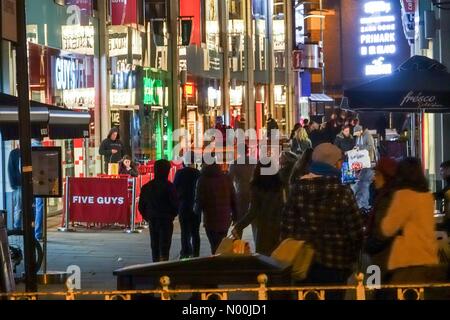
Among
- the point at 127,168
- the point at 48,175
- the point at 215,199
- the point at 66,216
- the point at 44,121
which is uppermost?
the point at 44,121

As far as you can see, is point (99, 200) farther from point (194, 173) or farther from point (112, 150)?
point (194, 173)

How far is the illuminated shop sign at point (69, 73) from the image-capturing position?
22.0 meters

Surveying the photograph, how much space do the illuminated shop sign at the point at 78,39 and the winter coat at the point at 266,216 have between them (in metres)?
12.5

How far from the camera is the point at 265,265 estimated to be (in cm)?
718

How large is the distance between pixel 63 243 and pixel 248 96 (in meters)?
32.0

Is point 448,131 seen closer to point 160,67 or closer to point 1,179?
point 1,179

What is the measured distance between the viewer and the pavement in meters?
13.5

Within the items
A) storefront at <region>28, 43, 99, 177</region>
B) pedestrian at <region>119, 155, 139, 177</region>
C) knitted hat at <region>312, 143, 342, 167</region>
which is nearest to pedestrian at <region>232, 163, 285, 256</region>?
knitted hat at <region>312, 143, 342, 167</region>

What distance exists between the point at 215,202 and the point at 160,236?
2.99 ft

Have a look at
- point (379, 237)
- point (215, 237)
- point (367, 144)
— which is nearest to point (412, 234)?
point (379, 237)

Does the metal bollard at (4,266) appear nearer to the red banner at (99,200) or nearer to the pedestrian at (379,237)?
the pedestrian at (379,237)

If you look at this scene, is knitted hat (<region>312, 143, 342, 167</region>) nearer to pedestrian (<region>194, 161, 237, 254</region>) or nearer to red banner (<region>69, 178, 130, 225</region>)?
pedestrian (<region>194, 161, 237, 254</region>)

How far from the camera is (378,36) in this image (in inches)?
2835
